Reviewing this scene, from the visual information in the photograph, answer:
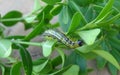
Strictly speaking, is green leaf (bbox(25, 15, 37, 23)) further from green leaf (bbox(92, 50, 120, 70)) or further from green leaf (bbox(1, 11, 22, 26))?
green leaf (bbox(92, 50, 120, 70))

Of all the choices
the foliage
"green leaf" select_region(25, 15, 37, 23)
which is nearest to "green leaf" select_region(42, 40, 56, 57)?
the foliage

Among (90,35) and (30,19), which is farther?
(30,19)

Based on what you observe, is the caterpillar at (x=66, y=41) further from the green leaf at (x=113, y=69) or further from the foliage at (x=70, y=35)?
the green leaf at (x=113, y=69)

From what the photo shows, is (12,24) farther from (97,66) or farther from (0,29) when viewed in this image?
(97,66)

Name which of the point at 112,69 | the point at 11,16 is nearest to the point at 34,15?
the point at 11,16

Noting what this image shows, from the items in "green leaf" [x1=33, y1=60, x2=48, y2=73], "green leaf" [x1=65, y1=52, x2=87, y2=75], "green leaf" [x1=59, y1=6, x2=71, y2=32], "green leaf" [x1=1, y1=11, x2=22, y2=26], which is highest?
"green leaf" [x1=59, y1=6, x2=71, y2=32]

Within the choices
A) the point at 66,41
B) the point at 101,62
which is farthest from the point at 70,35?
the point at 101,62

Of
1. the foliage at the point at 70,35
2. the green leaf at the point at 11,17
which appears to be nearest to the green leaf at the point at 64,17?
the foliage at the point at 70,35

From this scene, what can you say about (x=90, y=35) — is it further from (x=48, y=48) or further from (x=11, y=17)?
(x=11, y=17)

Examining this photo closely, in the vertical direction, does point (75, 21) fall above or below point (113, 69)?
above

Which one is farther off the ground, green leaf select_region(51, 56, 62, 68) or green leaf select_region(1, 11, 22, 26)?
green leaf select_region(1, 11, 22, 26)

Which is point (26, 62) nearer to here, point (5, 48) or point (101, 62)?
point (5, 48)
